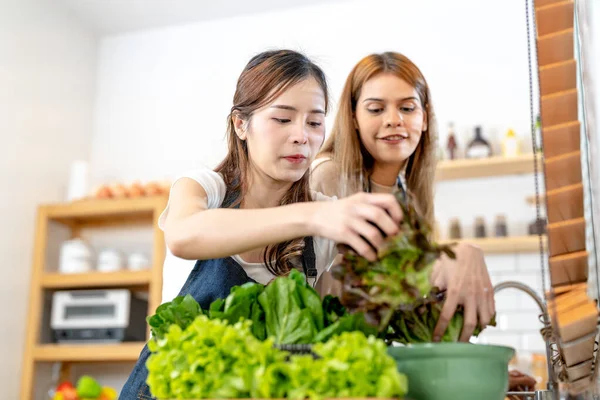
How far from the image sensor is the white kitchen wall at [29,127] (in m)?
3.89

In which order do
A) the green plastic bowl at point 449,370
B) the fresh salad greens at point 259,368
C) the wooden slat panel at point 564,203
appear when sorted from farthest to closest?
the wooden slat panel at point 564,203 → the green plastic bowl at point 449,370 → the fresh salad greens at point 259,368

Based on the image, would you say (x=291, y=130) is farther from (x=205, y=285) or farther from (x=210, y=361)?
(x=210, y=361)

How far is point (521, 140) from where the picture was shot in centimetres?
376

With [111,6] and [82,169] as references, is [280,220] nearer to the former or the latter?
[82,169]

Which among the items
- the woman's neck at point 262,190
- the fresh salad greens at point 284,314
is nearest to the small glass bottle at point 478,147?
the woman's neck at point 262,190

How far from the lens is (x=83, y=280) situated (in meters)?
3.83

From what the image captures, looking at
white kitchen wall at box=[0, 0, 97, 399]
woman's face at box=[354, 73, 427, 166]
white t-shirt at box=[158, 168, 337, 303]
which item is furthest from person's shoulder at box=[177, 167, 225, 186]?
white kitchen wall at box=[0, 0, 97, 399]

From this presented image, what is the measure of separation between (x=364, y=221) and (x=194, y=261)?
56cm

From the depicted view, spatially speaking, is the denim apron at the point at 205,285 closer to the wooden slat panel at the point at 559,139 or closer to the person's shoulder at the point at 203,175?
the person's shoulder at the point at 203,175

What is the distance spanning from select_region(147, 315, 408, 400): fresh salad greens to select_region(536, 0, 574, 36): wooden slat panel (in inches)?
24.3

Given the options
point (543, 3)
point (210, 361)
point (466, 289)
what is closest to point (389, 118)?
point (543, 3)

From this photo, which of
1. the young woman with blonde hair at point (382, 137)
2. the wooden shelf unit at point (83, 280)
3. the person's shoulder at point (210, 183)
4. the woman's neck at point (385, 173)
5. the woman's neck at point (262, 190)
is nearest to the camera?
the person's shoulder at point (210, 183)

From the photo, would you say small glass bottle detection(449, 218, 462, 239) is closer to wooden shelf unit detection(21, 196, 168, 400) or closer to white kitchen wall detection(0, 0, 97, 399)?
wooden shelf unit detection(21, 196, 168, 400)

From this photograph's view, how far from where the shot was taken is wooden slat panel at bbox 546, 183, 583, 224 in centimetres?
98
